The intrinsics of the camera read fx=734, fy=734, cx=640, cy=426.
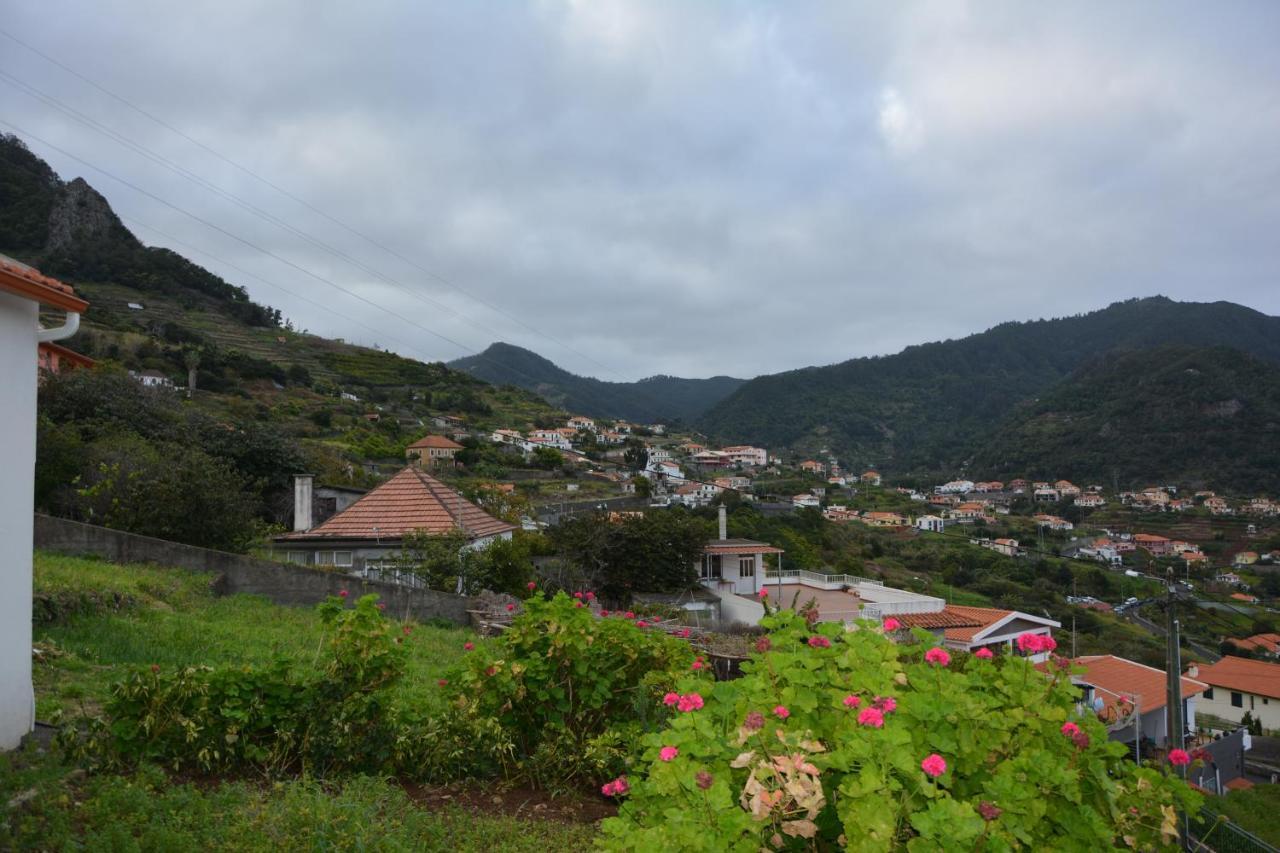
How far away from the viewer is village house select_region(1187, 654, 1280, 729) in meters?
28.1

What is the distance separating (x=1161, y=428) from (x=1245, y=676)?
177ft

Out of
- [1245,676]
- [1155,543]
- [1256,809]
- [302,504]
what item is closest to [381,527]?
[302,504]

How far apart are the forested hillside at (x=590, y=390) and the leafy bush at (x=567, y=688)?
4655 inches

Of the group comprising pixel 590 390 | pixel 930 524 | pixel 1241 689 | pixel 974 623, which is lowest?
pixel 1241 689

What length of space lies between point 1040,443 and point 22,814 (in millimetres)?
99474

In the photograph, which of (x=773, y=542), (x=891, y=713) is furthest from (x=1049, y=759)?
(x=773, y=542)

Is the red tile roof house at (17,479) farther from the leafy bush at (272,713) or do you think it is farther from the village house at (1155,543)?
the village house at (1155,543)

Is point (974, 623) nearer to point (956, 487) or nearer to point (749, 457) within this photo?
point (956, 487)

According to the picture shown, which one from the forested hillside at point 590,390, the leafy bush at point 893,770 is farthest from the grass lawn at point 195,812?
the forested hillside at point 590,390

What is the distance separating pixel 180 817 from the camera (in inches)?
142

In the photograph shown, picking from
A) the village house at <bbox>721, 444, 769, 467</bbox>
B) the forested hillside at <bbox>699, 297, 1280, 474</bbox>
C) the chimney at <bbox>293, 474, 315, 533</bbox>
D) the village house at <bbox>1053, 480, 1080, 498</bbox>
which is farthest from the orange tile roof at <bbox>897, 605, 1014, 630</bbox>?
the forested hillside at <bbox>699, 297, 1280, 474</bbox>

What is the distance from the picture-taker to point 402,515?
18188mm

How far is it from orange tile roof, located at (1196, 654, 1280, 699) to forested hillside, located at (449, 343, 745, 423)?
9862 centimetres

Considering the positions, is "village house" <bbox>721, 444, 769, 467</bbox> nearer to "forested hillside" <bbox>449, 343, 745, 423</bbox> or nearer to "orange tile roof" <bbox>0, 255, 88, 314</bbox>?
"forested hillside" <bbox>449, 343, 745, 423</bbox>
